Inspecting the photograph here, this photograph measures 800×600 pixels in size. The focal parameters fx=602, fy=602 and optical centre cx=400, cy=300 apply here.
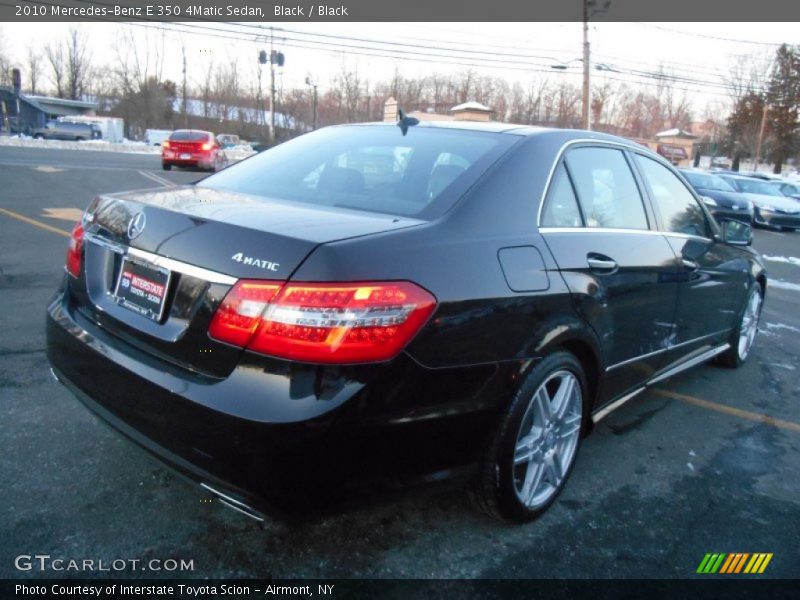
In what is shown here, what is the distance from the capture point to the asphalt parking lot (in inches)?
87.5

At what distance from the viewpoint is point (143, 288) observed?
211 cm

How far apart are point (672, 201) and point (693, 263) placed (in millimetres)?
398

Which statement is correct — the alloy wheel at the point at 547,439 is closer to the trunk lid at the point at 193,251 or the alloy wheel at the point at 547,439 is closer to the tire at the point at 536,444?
the tire at the point at 536,444

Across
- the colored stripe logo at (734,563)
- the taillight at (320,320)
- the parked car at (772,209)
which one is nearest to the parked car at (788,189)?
the parked car at (772,209)

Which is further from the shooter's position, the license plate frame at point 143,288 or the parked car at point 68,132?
the parked car at point 68,132

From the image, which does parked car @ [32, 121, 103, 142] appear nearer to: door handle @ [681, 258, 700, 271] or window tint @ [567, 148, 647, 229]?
window tint @ [567, 148, 647, 229]

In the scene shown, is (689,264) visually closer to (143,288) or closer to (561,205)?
(561,205)

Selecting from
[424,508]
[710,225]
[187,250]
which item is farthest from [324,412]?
[710,225]

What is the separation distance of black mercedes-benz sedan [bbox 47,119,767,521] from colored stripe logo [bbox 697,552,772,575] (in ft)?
2.07

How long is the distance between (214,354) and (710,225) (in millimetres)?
3456

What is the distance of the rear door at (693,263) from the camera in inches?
137

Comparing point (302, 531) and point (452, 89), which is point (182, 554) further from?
point (452, 89)

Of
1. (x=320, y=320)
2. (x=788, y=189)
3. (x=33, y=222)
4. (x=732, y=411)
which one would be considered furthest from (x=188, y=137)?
(x=320, y=320)

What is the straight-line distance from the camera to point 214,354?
6.17ft
